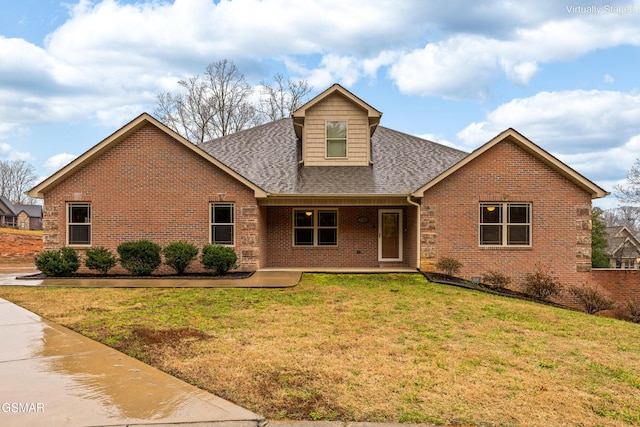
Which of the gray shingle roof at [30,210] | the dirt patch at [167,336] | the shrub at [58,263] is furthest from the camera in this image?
the gray shingle roof at [30,210]

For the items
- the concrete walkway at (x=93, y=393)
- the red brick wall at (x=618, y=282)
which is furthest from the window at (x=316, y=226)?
the concrete walkway at (x=93, y=393)

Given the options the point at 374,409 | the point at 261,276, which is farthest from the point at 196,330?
the point at 261,276

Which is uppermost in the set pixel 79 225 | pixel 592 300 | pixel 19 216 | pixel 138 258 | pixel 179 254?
pixel 19 216

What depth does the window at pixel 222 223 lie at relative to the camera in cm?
1482

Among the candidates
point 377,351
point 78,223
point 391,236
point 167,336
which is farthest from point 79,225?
point 377,351

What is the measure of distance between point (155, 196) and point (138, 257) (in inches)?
83.0

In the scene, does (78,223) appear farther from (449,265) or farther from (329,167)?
(449,265)

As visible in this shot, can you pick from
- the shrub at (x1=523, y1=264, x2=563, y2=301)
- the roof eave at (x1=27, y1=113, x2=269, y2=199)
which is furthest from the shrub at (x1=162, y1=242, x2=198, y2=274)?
the shrub at (x1=523, y1=264, x2=563, y2=301)

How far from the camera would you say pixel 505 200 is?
47.3ft

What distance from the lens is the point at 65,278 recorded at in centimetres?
1361

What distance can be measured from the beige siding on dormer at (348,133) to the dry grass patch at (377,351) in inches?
300

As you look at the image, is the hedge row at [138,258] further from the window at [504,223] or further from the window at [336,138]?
the window at [504,223]

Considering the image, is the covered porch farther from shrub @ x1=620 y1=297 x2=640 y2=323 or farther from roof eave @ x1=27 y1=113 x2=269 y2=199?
shrub @ x1=620 y1=297 x2=640 y2=323

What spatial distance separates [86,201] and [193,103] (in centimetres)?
2264
